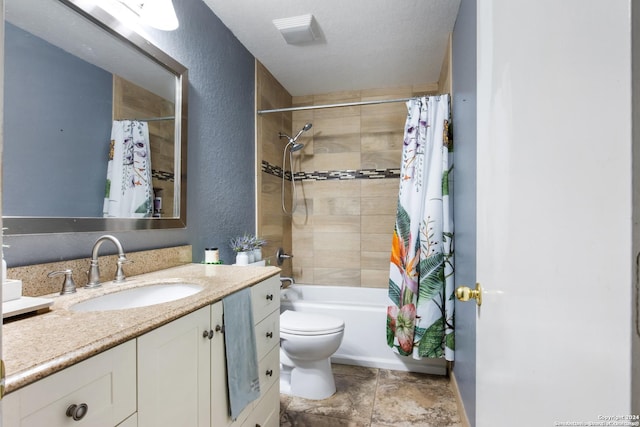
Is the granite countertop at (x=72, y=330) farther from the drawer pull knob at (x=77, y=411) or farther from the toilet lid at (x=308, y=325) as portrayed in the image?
the toilet lid at (x=308, y=325)

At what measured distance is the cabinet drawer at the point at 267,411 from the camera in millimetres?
1347

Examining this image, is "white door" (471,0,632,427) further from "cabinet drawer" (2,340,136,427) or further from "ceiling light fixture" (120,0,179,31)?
"ceiling light fixture" (120,0,179,31)

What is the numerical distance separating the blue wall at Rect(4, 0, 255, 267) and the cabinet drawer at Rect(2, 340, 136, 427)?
2.29ft

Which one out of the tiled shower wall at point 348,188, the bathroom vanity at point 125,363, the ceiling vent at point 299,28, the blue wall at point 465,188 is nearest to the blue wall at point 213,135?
the ceiling vent at point 299,28

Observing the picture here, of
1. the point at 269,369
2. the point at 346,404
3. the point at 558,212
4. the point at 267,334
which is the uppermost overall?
the point at 558,212

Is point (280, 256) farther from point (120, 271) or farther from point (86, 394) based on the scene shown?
point (86, 394)

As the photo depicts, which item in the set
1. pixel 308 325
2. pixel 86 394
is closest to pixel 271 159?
pixel 308 325

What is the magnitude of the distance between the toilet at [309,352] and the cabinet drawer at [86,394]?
1.25 m

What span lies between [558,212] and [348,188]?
8.90 feet

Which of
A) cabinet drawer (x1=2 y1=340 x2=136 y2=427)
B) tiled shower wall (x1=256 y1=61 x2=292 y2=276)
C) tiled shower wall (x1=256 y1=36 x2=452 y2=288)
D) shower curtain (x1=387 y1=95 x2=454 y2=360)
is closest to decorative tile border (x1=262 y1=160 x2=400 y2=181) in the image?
tiled shower wall (x1=256 y1=36 x2=452 y2=288)

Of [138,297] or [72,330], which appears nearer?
[72,330]

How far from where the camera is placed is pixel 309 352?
6.30 ft

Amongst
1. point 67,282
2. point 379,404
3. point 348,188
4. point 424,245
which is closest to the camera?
point 67,282

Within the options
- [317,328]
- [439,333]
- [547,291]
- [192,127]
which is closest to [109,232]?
[192,127]
